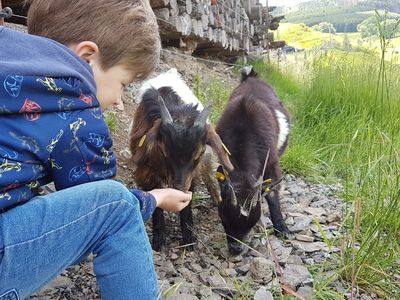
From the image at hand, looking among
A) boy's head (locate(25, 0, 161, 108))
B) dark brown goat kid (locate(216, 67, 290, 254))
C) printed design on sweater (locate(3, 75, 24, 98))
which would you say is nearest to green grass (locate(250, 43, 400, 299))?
dark brown goat kid (locate(216, 67, 290, 254))

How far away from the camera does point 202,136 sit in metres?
3.04

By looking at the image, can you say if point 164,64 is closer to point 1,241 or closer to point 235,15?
point 235,15

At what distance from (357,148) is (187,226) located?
1.38m

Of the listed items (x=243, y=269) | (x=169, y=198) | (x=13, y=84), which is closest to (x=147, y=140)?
(x=243, y=269)

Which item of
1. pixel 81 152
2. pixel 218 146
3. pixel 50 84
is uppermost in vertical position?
pixel 50 84

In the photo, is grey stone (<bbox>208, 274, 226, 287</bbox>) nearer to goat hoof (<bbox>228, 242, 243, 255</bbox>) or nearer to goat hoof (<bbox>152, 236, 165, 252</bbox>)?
goat hoof (<bbox>228, 242, 243, 255</bbox>)

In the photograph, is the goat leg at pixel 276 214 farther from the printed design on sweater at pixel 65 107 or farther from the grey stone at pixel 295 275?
the printed design on sweater at pixel 65 107

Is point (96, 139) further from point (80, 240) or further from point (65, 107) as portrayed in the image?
point (80, 240)

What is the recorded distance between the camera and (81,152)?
1647 mm

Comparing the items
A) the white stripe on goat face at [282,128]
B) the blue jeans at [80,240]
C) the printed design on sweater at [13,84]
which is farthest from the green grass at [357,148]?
the printed design on sweater at [13,84]

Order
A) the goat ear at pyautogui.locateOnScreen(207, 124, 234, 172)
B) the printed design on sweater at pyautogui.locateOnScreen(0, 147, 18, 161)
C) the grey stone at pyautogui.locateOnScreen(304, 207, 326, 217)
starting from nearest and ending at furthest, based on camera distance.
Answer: the printed design on sweater at pyautogui.locateOnScreen(0, 147, 18, 161) → the goat ear at pyautogui.locateOnScreen(207, 124, 234, 172) → the grey stone at pyautogui.locateOnScreen(304, 207, 326, 217)

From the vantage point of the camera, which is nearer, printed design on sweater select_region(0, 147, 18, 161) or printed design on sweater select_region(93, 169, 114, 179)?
printed design on sweater select_region(0, 147, 18, 161)

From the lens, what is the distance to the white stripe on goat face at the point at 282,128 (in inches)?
179

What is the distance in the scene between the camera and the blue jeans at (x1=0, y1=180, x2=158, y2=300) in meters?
1.48
